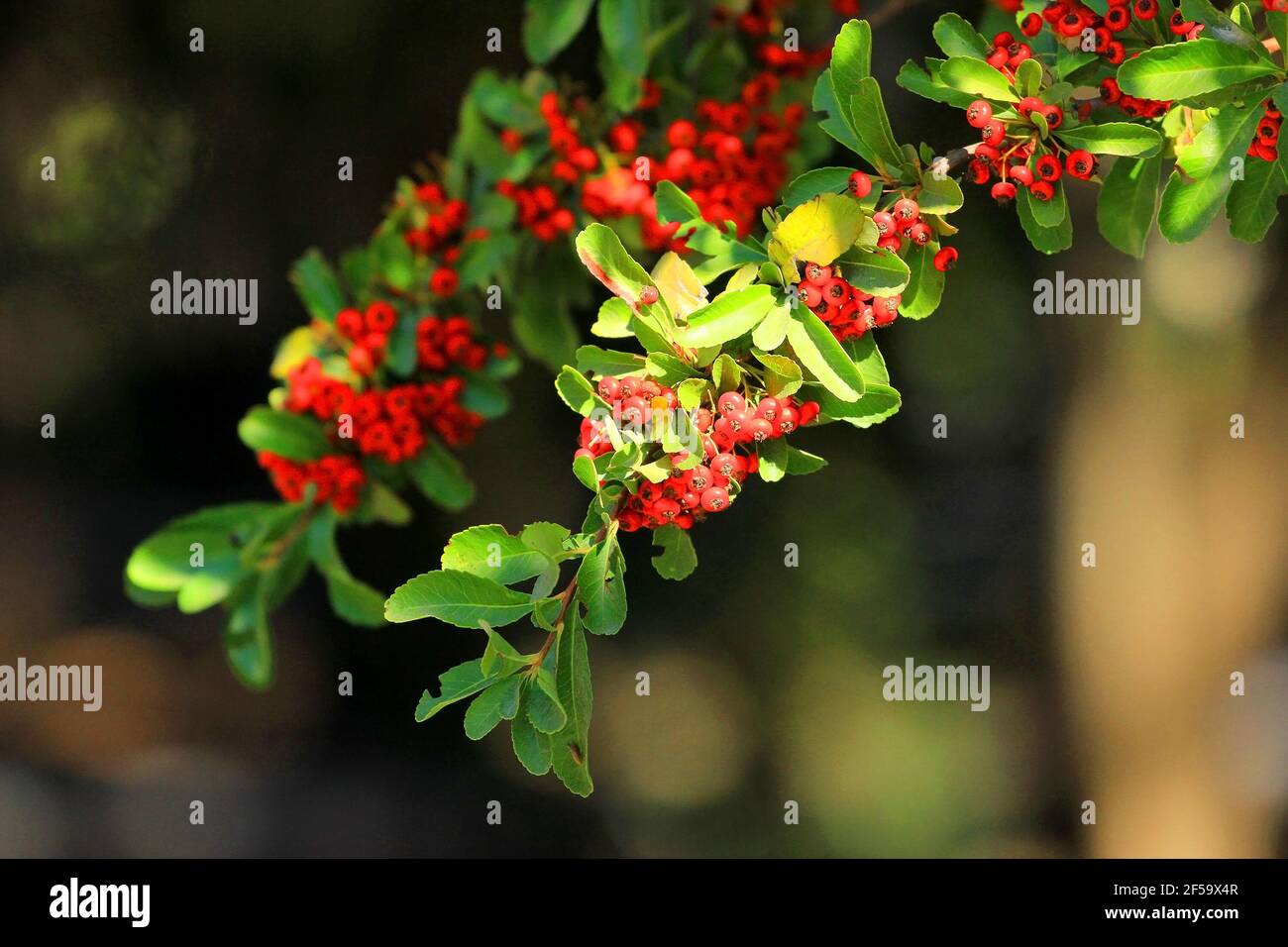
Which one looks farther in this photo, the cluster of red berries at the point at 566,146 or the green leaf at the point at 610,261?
the cluster of red berries at the point at 566,146

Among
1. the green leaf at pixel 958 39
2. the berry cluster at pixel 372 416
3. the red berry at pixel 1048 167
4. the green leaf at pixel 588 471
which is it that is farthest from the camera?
the berry cluster at pixel 372 416

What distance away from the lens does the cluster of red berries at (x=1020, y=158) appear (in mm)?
902

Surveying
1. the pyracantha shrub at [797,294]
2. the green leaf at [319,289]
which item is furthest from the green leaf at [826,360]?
the green leaf at [319,289]

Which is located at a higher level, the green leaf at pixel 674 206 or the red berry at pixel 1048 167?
the red berry at pixel 1048 167

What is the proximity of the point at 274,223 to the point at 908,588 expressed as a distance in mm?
1113

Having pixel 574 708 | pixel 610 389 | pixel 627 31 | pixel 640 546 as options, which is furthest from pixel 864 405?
pixel 640 546

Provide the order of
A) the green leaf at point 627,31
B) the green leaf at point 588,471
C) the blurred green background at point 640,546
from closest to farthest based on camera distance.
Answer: the green leaf at point 588,471
the green leaf at point 627,31
the blurred green background at point 640,546

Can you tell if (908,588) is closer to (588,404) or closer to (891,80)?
(891,80)

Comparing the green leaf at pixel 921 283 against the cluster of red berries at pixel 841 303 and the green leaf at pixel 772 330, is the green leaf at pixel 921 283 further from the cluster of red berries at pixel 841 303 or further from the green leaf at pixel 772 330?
the green leaf at pixel 772 330

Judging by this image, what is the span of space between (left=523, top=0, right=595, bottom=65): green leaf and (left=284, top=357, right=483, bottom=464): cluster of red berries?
1.43 ft

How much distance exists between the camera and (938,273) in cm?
96

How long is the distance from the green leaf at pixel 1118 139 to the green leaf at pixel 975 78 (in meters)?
0.06

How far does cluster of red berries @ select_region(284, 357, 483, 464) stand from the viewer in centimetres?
166

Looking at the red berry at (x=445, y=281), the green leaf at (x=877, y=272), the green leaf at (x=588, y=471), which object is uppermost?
the red berry at (x=445, y=281)
